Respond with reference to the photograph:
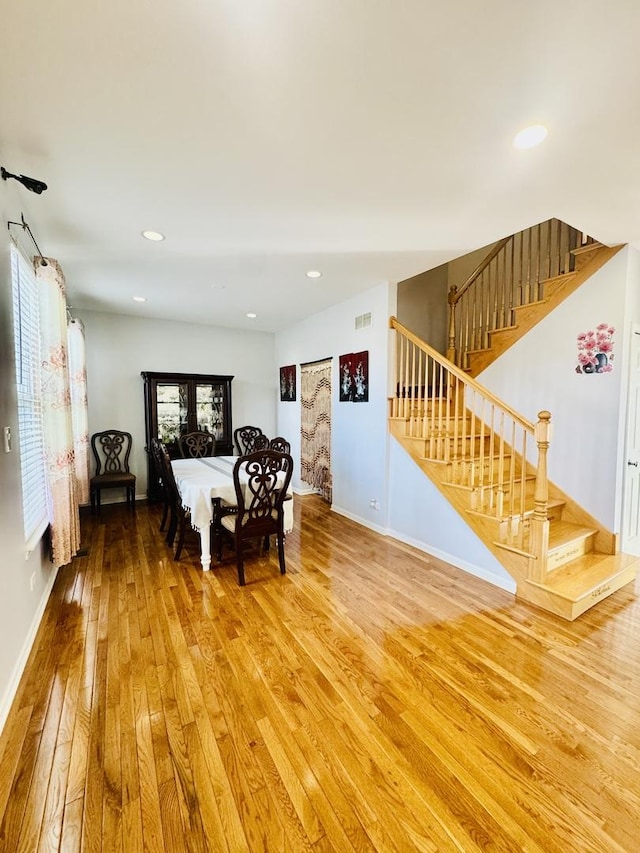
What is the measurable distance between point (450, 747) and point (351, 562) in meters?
1.74

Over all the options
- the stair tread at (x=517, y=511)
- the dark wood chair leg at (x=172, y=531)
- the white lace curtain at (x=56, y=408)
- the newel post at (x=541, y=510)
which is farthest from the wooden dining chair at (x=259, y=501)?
the newel post at (x=541, y=510)

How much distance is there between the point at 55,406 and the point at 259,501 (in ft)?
5.59

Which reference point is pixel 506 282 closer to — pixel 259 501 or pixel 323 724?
pixel 259 501

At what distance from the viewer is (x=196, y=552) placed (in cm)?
345

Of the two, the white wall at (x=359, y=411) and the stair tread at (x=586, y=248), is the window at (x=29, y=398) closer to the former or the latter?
the white wall at (x=359, y=411)

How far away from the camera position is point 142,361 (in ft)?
17.1

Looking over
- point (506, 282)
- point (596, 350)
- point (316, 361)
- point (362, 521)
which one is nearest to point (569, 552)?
point (596, 350)

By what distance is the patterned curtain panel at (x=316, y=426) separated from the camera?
4.91m

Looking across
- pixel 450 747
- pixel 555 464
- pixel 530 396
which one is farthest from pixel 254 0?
pixel 555 464

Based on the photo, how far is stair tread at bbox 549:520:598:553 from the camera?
9.46 feet

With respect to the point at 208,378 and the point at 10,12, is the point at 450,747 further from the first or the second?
the point at 208,378

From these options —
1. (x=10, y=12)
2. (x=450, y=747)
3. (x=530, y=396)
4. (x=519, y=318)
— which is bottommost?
(x=450, y=747)

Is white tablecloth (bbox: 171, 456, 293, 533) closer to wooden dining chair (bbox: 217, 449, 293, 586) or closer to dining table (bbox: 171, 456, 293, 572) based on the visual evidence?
dining table (bbox: 171, 456, 293, 572)

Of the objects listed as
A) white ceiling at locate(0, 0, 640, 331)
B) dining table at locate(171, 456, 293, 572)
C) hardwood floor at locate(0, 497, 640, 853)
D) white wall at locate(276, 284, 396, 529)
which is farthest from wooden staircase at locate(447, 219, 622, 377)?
dining table at locate(171, 456, 293, 572)
